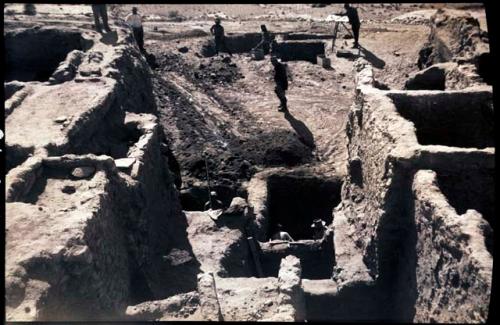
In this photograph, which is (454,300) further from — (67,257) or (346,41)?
(346,41)

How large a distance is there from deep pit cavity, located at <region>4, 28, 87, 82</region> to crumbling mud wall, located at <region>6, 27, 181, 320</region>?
224 cm

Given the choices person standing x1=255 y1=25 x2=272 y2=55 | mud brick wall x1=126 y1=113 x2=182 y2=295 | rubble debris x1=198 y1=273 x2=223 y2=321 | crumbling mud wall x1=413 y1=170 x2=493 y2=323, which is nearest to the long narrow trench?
mud brick wall x1=126 y1=113 x2=182 y2=295

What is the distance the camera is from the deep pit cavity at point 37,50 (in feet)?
49.9

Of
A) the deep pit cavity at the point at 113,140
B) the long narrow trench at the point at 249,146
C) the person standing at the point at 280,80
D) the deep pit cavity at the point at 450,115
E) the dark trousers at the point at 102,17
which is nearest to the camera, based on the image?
the deep pit cavity at the point at 450,115

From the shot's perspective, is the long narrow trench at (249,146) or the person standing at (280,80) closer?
the long narrow trench at (249,146)

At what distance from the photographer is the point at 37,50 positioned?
15445 millimetres

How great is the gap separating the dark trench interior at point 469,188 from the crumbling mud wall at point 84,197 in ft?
16.0

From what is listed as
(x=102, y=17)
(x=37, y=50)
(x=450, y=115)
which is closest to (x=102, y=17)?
(x=102, y=17)

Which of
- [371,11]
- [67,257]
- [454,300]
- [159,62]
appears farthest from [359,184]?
[371,11]

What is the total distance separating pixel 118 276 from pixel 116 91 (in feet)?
17.7

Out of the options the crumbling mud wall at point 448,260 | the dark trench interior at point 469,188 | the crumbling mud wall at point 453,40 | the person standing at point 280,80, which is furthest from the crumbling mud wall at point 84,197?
the crumbling mud wall at point 453,40

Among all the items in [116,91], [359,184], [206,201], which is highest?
[116,91]

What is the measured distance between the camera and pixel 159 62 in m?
20.4

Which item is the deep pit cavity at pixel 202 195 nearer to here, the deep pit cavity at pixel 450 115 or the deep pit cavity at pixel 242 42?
the deep pit cavity at pixel 450 115
